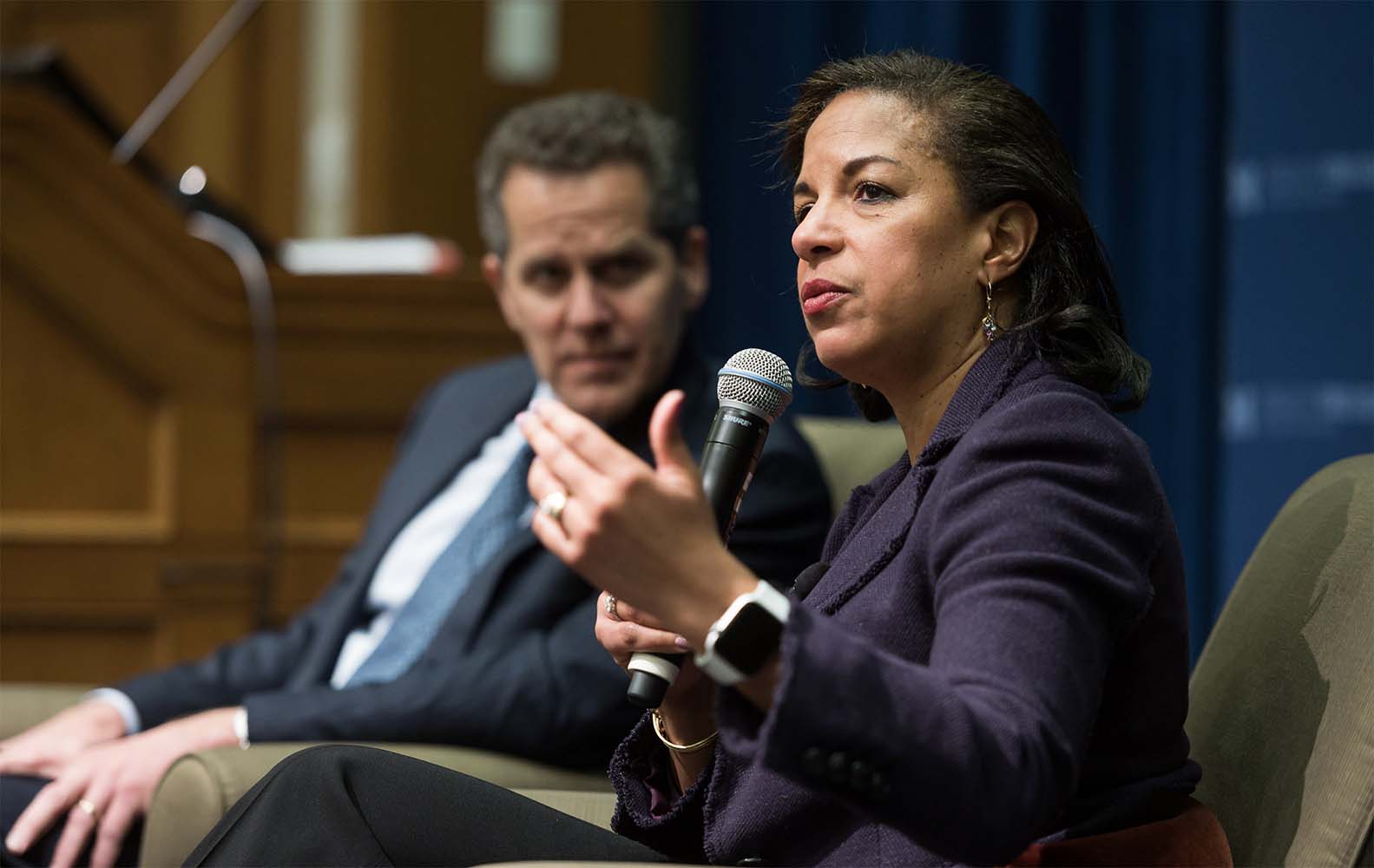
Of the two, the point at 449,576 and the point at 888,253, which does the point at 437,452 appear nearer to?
the point at 449,576

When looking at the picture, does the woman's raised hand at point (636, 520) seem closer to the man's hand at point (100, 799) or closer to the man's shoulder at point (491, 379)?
the man's hand at point (100, 799)

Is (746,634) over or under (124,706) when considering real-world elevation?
over

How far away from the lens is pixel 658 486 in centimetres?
80

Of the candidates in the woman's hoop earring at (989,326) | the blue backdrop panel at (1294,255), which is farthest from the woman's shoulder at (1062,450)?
the blue backdrop panel at (1294,255)

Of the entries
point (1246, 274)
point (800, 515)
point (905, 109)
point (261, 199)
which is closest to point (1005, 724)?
point (905, 109)

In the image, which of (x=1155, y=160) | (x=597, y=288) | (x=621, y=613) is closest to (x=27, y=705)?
(x=597, y=288)

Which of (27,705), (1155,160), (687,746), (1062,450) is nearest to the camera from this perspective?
(1062,450)

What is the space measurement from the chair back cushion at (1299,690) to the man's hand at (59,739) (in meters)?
1.27

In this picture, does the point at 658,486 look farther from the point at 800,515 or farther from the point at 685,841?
the point at 800,515

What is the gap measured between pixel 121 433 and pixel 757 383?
7.55 ft

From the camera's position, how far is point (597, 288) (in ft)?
6.39

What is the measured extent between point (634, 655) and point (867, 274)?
317 mm

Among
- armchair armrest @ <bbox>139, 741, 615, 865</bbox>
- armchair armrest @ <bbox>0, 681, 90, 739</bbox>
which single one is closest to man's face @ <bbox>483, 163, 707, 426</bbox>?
armchair armrest @ <bbox>139, 741, 615, 865</bbox>

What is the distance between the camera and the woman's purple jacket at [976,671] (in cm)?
80
